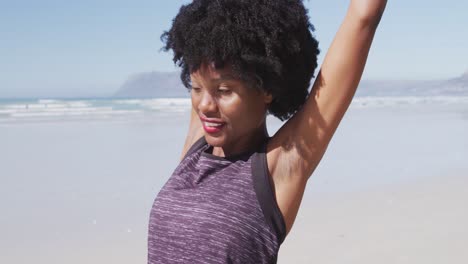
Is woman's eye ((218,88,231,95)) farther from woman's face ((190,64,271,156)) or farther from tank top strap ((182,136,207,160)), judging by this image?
tank top strap ((182,136,207,160))

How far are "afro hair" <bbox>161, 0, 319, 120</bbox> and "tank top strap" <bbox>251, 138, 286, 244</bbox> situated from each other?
0.19m

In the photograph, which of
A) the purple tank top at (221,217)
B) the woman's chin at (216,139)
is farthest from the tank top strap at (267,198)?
the woman's chin at (216,139)

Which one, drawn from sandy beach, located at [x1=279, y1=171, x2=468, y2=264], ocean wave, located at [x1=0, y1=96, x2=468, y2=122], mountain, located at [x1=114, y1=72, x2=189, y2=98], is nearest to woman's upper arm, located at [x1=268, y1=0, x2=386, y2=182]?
sandy beach, located at [x1=279, y1=171, x2=468, y2=264]

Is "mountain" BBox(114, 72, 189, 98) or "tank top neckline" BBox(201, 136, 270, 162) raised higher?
"tank top neckline" BBox(201, 136, 270, 162)

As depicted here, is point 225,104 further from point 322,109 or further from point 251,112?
point 322,109

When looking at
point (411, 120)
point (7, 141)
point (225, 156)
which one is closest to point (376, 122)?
point (411, 120)

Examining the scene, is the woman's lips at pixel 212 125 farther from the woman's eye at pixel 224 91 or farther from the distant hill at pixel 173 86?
the distant hill at pixel 173 86

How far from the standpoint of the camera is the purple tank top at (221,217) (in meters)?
1.36

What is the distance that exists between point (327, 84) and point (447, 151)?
8851 millimetres

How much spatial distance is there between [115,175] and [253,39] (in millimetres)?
6308

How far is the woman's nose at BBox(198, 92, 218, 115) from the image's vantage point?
139cm

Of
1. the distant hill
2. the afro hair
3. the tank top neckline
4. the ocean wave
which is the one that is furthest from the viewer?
the distant hill

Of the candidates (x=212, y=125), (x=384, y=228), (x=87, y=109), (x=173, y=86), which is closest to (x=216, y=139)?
(x=212, y=125)

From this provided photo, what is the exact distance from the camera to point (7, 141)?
1126 cm
